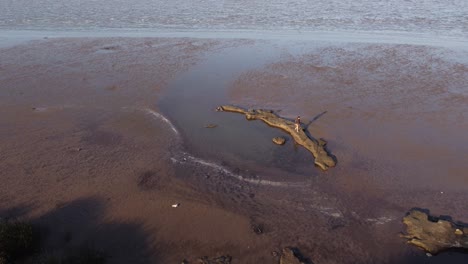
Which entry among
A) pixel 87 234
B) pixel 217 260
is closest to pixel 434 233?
pixel 217 260

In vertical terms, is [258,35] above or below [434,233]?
above

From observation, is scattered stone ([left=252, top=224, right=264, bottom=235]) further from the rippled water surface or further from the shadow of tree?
the rippled water surface

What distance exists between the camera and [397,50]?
2527 cm

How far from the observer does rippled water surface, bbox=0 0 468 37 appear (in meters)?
32.3

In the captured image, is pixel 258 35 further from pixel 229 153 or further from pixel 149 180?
pixel 149 180

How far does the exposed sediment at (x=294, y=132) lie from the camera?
13.5 meters

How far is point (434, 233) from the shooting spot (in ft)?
32.8

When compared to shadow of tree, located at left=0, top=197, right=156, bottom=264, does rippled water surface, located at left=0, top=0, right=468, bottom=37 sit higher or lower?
→ higher

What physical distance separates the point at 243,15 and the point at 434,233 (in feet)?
99.6

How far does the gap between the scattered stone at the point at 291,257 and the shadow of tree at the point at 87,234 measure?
10.5ft

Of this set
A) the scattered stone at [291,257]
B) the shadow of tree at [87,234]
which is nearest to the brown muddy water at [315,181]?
the scattered stone at [291,257]

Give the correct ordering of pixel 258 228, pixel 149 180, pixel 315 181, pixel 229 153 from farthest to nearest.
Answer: pixel 229 153
pixel 149 180
pixel 315 181
pixel 258 228

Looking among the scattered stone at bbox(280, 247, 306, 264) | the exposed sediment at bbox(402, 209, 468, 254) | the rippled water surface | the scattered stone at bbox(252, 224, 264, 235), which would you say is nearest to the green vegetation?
the scattered stone at bbox(252, 224, 264, 235)

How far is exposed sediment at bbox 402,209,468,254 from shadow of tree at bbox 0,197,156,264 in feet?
22.3
